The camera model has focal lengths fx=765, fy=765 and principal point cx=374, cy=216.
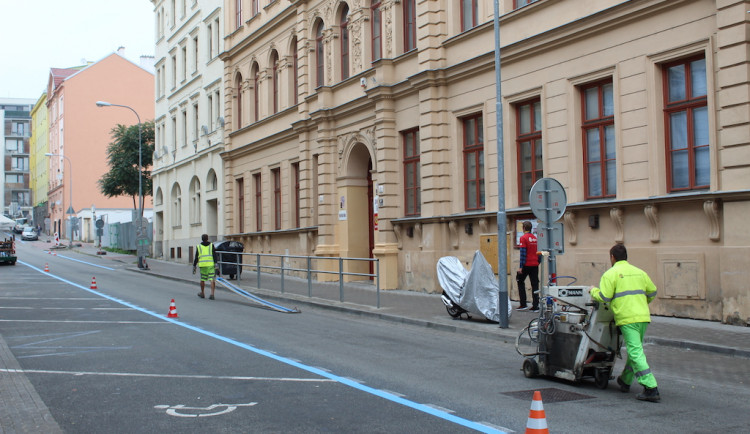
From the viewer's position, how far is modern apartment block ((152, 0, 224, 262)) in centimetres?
3738

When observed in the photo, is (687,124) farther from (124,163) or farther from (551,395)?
(124,163)

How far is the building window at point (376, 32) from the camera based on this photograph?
23.1 meters

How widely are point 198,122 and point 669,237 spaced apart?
3050 centimetres

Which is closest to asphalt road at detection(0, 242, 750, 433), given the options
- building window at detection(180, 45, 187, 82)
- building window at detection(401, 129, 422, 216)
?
building window at detection(401, 129, 422, 216)

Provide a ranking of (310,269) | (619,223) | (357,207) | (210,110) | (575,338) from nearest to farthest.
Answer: (575,338) → (619,223) → (310,269) → (357,207) → (210,110)

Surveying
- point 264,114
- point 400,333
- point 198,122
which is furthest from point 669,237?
point 198,122

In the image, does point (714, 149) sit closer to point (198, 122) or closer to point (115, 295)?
point (115, 295)

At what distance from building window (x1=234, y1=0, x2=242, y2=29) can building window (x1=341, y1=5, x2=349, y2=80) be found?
1035 centimetres

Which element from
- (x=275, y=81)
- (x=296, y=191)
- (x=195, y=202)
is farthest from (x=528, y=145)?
(x=195, y=202)

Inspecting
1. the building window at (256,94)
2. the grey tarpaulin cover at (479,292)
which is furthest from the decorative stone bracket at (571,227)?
the building window at (256,94)

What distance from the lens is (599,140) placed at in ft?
51.8

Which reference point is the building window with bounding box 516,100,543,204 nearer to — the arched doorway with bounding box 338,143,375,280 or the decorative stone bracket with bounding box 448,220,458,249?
A: the decorative stone bracket with bounding box 448,220,458,249

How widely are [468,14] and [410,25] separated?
8.21 feet

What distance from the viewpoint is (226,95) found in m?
35.4
